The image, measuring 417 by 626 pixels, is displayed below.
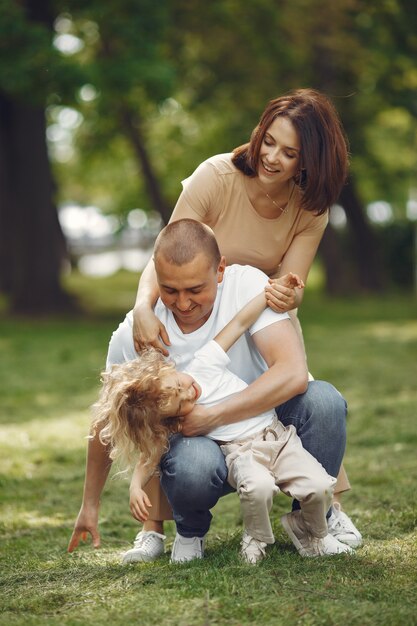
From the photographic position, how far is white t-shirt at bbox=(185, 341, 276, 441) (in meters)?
3.78

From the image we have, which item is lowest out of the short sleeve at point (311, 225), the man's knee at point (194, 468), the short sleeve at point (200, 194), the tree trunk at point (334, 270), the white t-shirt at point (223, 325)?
the tree trunk at point (334, 270)

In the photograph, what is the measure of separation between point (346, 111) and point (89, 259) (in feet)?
86.0

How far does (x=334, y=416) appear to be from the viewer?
3.88m

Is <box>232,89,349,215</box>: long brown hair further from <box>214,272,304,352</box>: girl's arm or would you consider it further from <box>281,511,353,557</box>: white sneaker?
<box>281,511,353,557</box>: white sneaker

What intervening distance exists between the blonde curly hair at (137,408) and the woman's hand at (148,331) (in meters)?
0.10

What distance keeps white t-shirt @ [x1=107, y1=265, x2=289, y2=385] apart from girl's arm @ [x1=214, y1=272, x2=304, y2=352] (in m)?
0.04

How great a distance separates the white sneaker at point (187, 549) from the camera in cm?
386

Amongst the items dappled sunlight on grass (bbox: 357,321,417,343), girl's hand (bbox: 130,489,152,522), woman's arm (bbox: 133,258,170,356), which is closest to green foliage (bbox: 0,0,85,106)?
dappled sunlight on grass (bbox: 357,321,417,343)

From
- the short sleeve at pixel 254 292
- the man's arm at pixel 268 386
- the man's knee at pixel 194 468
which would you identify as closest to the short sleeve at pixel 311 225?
the short sleeve at pixel 254 292

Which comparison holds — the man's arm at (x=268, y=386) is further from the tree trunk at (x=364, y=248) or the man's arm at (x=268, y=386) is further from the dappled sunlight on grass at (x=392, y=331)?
the tree trunk at (x=364, y=248)

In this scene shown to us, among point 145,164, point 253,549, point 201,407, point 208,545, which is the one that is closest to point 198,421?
point 201,407

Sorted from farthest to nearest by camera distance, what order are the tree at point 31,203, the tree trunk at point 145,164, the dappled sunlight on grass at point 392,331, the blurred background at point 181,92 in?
the tree trunk at point 145,164, the tree at point 31,203, the blurred background at point 181,92, the dappled sunlight on grass at point 392,331

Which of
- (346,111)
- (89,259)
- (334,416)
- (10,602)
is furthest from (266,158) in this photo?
(89,259)

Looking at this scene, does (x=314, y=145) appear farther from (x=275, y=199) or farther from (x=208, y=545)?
(x=208, y=545)
